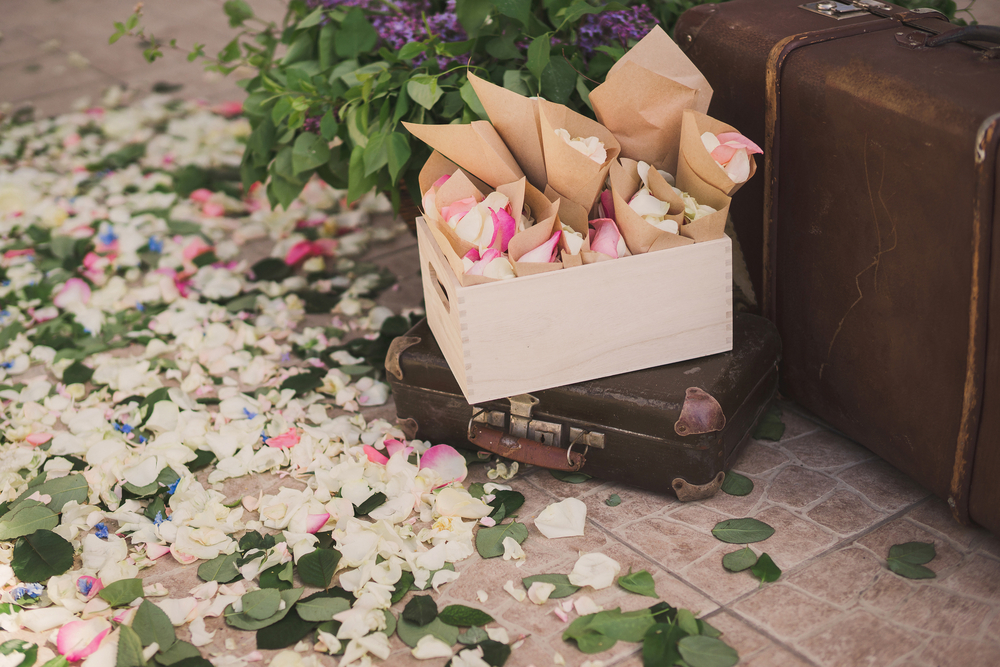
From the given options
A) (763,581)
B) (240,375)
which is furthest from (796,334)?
(240,375)

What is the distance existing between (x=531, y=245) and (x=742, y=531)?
646 mm

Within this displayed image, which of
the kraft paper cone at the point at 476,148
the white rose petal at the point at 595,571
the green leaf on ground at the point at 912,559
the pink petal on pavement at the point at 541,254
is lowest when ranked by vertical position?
the white rose petal at the point at 595,571

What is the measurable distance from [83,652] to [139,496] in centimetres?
40

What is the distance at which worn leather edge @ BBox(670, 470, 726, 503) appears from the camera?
1.54 m

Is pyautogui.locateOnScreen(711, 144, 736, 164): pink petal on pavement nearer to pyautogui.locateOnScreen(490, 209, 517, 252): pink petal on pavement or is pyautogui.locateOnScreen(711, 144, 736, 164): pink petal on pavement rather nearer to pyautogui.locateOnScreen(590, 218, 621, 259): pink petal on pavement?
pyautogui.locateOnScreen(590, 218, 621, 259): pink petal on pavement

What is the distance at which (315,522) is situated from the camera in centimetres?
154

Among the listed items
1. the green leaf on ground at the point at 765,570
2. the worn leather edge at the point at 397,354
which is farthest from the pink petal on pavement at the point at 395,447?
the green leaf on ground at the point at 765,570

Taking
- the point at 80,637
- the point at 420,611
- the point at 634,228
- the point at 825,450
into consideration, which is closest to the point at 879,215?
the point at 634,228

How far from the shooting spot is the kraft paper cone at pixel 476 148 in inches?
59.4

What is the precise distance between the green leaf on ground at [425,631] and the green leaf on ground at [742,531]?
20.3 inches

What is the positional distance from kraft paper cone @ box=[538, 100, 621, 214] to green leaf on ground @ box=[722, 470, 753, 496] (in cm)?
60

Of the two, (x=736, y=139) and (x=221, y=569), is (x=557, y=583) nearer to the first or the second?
(x=221, y=569)

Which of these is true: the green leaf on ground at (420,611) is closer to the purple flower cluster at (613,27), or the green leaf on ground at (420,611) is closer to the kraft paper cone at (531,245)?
the kraft paper cone at (531,245)

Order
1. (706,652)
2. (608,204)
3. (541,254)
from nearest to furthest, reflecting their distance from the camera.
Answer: (706,652), (541,254), (608,204)
